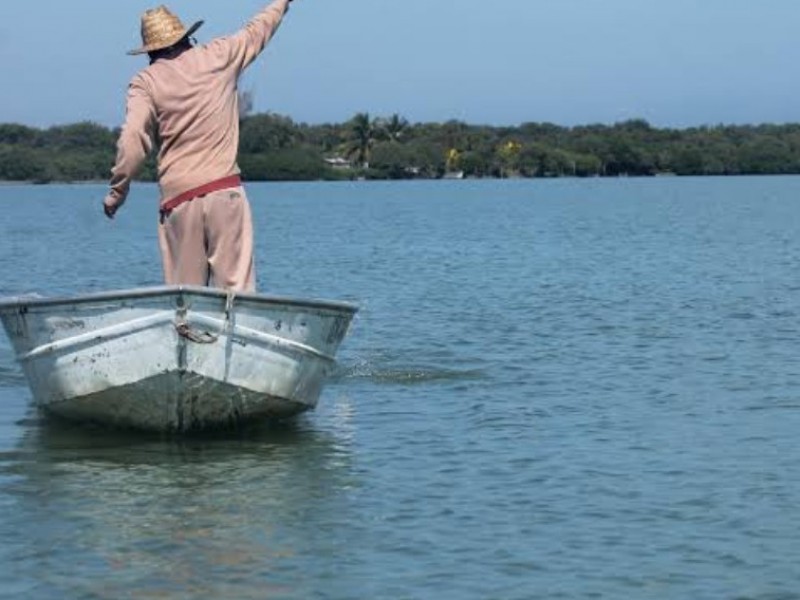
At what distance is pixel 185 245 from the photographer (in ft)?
42.1

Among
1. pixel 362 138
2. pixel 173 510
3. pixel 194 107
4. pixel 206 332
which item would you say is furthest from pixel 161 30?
pixel 362 138

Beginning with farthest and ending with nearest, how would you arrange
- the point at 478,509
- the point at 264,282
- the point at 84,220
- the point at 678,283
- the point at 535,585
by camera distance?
the point at 84,220 → the point at 264,282 → the point at 678,283 → the point at 478,509 → the point at 535,585

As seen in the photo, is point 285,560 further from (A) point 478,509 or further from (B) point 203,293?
(B) point 203,293

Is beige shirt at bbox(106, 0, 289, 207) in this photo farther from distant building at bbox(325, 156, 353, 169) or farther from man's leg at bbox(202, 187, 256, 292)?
distant building at bbox(325, 156, 353, 169)

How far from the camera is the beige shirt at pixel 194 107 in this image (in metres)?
12.7

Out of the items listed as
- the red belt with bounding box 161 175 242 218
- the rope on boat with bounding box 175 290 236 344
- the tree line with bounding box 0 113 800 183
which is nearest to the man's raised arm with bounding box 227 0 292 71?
the red belt with bounding box 161 175 242 218

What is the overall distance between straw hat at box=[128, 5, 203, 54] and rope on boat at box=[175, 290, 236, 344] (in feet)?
5.69

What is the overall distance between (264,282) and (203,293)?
72.4ft

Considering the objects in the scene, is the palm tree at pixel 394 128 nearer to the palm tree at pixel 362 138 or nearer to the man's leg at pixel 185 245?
the palm tree at pixel 362 138

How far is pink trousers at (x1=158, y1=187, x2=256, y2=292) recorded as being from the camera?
12719 mm

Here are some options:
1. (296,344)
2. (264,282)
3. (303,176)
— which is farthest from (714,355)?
(303,176)

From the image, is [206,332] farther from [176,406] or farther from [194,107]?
[194,107]

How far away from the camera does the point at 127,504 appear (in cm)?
1130

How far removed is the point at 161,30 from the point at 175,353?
6.94 feet
